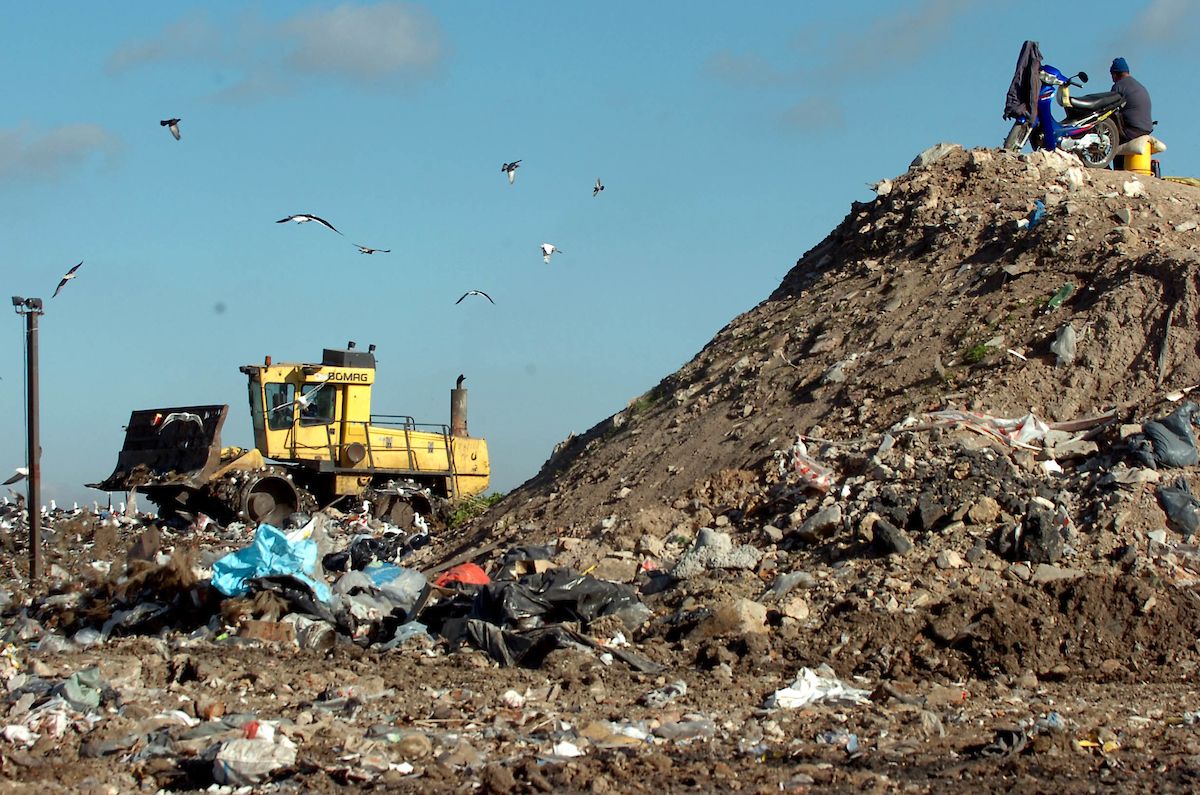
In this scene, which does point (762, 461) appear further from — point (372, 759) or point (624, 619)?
point (372, 759)

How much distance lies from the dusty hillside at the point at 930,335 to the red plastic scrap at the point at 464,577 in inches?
52.0

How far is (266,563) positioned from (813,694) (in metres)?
4.00

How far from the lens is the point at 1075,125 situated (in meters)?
14.5

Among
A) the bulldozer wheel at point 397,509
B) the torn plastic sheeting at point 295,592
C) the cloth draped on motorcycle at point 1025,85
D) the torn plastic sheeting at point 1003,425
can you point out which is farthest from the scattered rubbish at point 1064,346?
the bulldozer wheel at point 397,509

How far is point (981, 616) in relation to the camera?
308 inches

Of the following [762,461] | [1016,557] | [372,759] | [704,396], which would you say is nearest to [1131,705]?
[1016,557]

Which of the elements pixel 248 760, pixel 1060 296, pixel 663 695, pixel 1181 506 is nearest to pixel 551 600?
pixel 663 695

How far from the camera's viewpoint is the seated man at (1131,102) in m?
14.1

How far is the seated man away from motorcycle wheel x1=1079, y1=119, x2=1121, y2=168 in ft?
0.41

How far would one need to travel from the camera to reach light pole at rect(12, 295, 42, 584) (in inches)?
498

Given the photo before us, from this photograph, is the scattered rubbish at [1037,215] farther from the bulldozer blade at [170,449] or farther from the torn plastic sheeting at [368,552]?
the bulldozer blade at [170,449]

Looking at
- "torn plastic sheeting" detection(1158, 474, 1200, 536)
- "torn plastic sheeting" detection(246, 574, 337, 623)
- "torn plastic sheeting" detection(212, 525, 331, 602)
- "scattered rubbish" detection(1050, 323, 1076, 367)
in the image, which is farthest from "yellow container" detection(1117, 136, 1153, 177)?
"torn plastic sheeting" detection(246, 574, 337, 623)

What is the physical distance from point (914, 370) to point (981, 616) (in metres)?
4.09

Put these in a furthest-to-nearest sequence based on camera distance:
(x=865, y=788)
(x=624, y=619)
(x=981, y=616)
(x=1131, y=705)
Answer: (x=624, y=619) → (x=981, y=616) → (x=1131, y=705) → (x=865, y=788)
